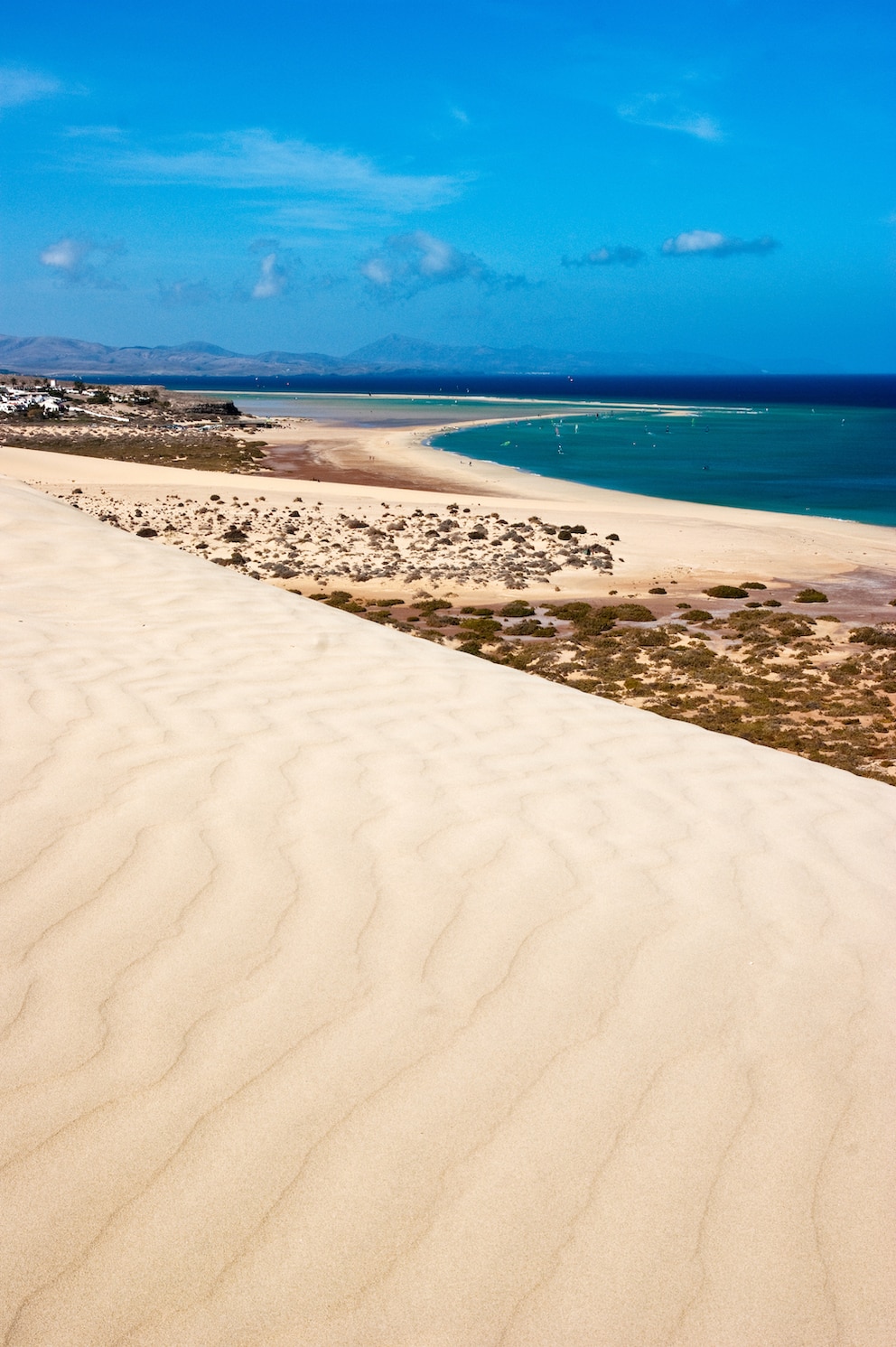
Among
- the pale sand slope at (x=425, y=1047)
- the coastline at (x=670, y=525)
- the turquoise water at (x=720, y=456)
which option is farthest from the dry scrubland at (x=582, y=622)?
the turquoise water at (x=720, y=456)

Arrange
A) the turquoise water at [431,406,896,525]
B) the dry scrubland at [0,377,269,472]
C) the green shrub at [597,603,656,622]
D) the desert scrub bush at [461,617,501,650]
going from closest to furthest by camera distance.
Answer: the desert scrub bush at [461,617,501,650]
the green shrub at [597,603,656,622]
the turquoise water at [431,406,896,525]
the dry scrubland at [0,377,269,472]

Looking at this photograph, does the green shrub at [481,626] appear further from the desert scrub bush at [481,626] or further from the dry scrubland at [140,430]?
→ the dry scrubland at [140,430]

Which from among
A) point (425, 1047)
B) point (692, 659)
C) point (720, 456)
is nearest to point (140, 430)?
point (720, 456)

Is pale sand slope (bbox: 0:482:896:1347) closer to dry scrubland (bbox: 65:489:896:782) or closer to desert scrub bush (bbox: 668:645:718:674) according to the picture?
dry scrubland (bbox: 65:489:896:782)

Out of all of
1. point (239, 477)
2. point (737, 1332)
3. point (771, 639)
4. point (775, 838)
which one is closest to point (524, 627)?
point (771, 639)

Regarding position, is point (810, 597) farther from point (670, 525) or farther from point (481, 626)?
point (670, 525)

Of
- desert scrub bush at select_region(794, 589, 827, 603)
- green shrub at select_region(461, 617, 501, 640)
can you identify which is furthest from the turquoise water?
green shrub at select_region(461, 617, 501, 640)
